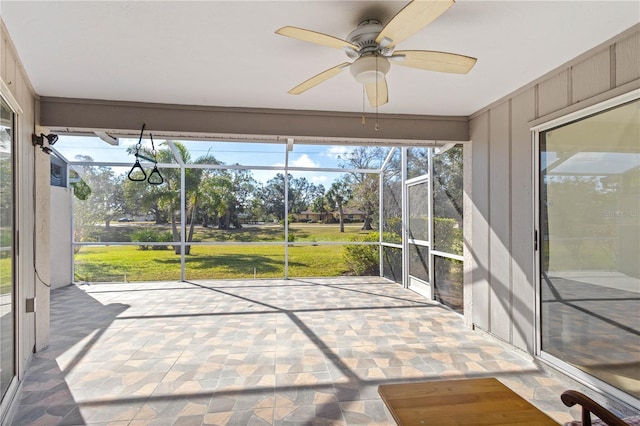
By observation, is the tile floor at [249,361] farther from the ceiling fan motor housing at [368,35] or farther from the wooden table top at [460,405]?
the ceiling fan motor housing at [368,35]

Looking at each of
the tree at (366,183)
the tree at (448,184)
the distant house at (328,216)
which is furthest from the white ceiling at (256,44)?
the distant house at (328,216)

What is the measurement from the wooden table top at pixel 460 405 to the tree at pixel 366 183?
5.23 metres

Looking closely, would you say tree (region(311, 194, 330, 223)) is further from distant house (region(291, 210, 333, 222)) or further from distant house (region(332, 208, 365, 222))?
distant house (region(332, 208, 365, 222))

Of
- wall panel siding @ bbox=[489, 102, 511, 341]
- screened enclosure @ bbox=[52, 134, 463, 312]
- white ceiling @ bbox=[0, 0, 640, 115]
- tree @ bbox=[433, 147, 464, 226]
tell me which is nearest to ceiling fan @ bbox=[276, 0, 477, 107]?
white ceiling @ bbox=[0, 0, 640, 115]

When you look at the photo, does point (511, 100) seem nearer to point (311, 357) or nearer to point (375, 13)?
point (375, 13)

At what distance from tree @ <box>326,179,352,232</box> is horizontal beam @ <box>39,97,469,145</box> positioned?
10.3 feet

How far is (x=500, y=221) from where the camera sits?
3086 mm

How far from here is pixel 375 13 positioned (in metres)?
1.74

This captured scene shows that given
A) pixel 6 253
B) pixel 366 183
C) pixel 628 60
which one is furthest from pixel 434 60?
pixel 366 183

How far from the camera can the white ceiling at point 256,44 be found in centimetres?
172

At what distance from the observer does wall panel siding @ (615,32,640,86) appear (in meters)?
1.90

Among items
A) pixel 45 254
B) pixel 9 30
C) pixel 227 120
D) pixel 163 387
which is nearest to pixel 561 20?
pixel 227 120

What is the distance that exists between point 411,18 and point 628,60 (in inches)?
61.7

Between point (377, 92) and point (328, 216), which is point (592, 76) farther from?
point (328, 216)
